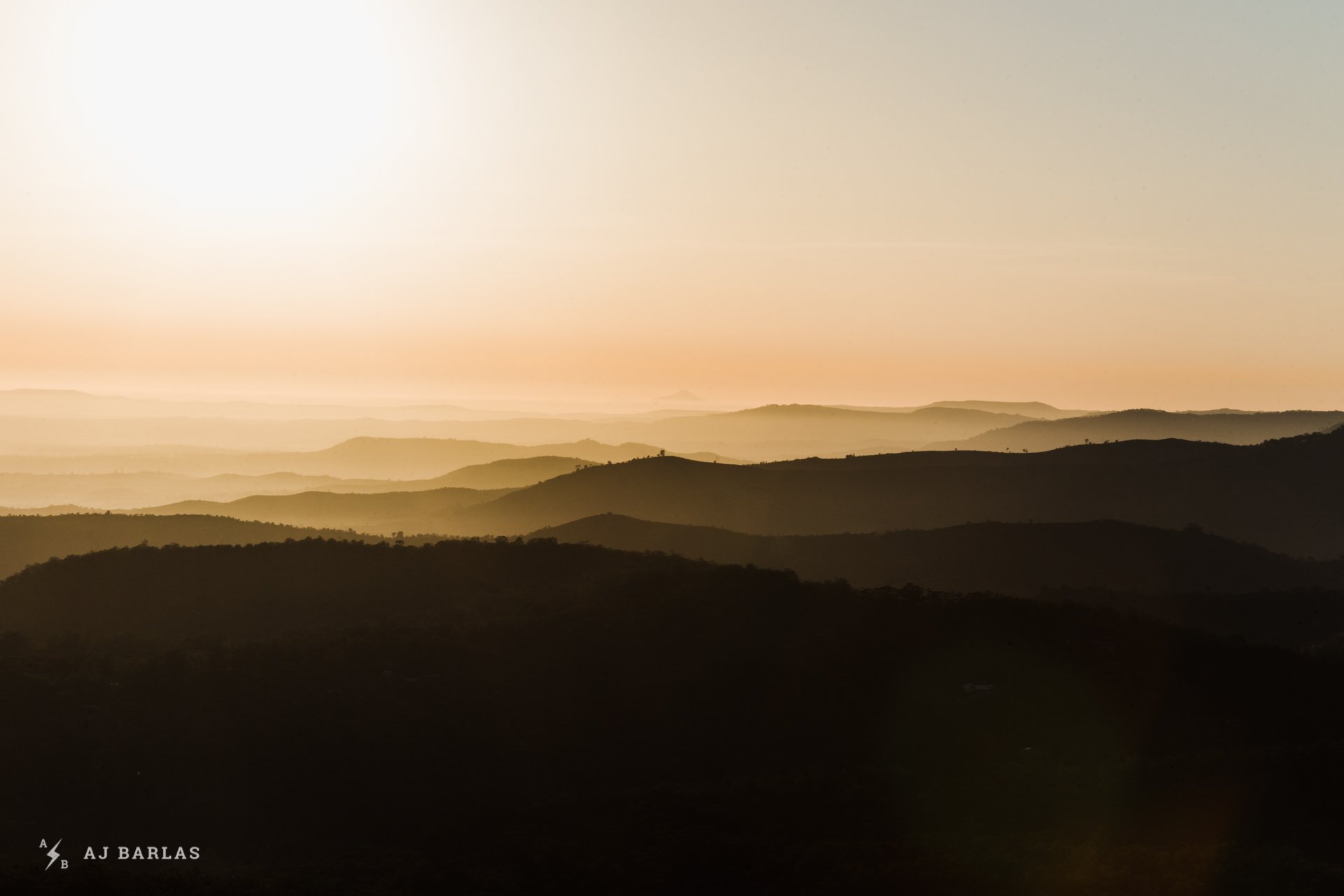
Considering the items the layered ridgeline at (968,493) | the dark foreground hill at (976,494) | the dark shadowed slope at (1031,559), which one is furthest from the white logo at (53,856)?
the dark foreground hill at (976,494)

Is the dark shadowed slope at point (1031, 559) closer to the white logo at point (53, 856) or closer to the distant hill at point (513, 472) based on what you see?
the white logo at point (53, 856)

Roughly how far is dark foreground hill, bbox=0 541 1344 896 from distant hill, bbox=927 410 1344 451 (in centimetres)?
10271

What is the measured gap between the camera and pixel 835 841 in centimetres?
1647

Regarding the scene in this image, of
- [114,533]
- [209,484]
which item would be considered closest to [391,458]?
[209,484]

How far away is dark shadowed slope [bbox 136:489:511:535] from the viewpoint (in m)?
72.0

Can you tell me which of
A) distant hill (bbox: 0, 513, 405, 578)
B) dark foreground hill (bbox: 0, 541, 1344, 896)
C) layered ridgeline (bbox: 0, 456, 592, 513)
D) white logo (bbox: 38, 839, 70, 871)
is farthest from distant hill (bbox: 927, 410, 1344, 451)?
white logo (bbox: 38, 839, 70, 871)

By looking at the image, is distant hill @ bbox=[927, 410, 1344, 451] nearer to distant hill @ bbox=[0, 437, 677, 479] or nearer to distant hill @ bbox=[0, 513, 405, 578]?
distant hill @ bbox=[0, 437, 677, 479]

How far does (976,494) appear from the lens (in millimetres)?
62719

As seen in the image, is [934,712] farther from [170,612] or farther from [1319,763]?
[170,612]

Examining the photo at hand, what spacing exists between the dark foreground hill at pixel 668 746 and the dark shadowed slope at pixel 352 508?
128 feet

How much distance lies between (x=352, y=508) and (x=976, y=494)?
43.2 meters

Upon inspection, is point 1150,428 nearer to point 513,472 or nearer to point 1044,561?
point 513,472

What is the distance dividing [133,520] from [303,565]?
26.8m

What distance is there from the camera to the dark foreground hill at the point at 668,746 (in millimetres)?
15836
